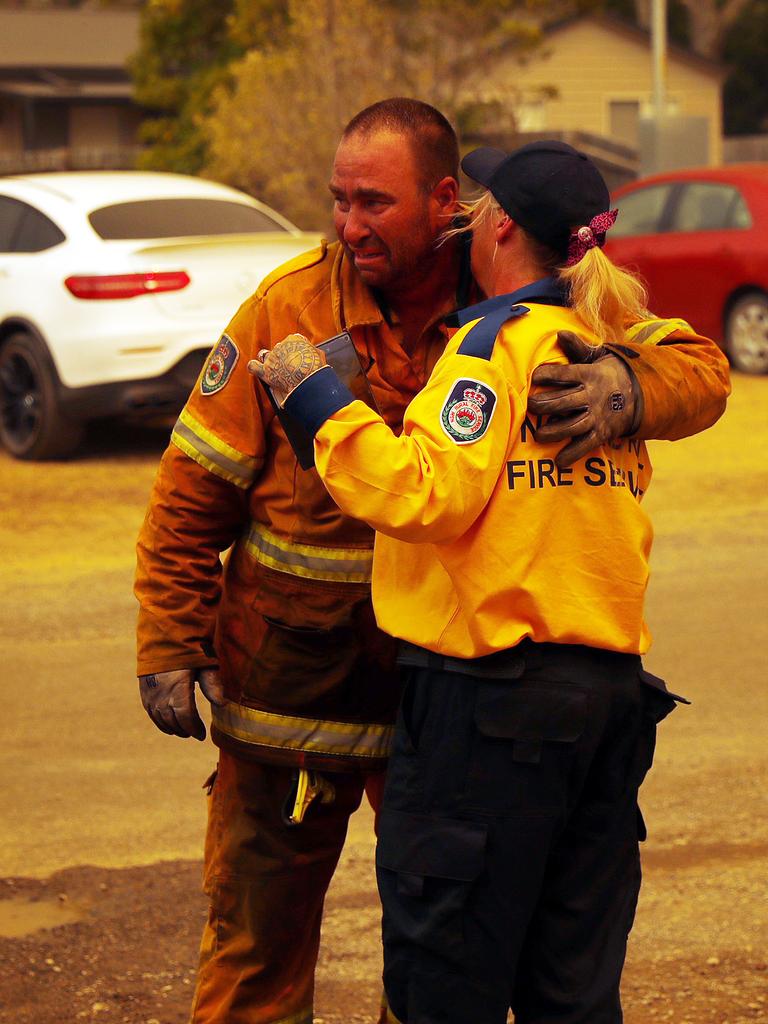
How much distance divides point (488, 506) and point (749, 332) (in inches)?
453

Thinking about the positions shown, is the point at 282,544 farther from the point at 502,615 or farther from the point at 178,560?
the point at 502,615

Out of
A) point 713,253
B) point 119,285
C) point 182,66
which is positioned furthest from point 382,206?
point 182,66

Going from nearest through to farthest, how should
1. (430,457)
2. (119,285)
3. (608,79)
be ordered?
(430,457) < (119,285) < (608,79)

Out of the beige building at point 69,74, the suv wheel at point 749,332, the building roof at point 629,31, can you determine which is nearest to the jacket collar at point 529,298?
the suv wheel at point 749,332

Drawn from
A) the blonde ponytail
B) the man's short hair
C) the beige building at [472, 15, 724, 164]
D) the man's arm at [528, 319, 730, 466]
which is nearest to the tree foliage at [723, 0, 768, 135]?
the beige building at [472, 15, 724, 164]

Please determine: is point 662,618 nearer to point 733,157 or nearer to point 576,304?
point 576,304

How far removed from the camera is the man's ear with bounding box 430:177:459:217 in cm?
314

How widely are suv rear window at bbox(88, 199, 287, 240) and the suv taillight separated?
369 millimetres

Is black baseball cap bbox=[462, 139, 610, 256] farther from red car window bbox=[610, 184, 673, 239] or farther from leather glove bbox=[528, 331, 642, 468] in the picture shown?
red car window bbox=[610, 184, 673, 239]

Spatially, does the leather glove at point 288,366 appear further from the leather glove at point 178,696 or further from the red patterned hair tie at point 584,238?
the leather glove at point 178,696

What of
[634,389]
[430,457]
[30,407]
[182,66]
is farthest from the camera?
[182,66]

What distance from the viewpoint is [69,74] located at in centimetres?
4219

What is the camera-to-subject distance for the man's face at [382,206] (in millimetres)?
3102

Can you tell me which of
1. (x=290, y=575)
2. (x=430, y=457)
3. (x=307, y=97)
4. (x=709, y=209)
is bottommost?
(x=709, y=209)
